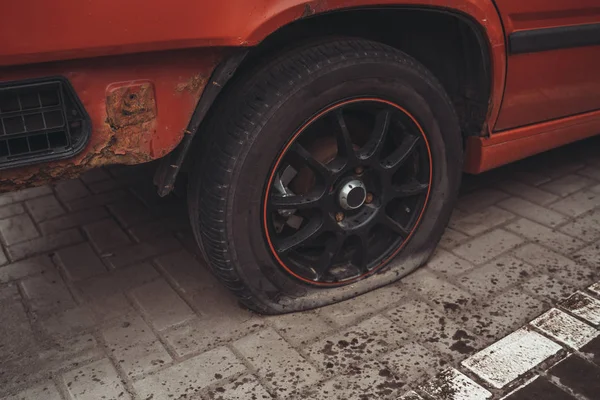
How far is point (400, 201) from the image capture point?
2.60 meters

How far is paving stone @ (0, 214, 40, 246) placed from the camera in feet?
9.80

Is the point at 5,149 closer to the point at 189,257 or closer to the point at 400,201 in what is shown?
the point at 189,257

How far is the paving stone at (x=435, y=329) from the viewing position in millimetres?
2184

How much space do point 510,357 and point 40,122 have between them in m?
1.68

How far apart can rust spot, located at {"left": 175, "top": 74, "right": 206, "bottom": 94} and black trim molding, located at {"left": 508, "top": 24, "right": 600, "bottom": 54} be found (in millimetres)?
1284

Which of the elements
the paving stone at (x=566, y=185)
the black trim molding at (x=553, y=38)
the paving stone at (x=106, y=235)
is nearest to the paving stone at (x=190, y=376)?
the paving stone at (x=106, y=235)

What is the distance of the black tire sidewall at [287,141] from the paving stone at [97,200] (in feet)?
4.50

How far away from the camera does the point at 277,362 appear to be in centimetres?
213

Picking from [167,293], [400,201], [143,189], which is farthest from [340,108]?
[143,189]

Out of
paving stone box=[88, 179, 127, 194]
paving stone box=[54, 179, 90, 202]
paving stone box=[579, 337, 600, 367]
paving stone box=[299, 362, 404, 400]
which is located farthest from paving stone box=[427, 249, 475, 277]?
paving stone box=[54, 179, 90, 202]

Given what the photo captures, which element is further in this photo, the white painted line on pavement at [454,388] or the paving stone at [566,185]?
the paving stone at [566,185]

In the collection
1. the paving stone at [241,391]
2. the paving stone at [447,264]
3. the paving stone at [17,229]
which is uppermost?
the paving stone at [17,229]

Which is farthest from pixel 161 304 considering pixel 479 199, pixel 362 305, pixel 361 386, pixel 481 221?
pixel 479 199

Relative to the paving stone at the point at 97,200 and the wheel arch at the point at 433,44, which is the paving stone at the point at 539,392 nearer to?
the wheel arch at the point at 433,44
